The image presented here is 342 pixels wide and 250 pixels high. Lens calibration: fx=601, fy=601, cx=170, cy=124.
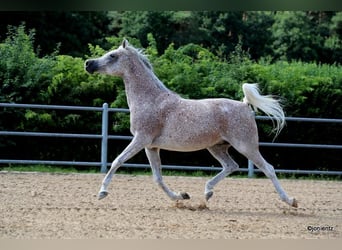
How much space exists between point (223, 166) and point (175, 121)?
0.88m

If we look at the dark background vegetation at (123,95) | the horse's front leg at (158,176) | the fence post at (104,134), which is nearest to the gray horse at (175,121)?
the horse's front leg at (158,176)

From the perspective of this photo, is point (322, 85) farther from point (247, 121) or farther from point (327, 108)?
point (247, 121)

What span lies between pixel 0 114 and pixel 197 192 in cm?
472

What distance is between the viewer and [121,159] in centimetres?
646

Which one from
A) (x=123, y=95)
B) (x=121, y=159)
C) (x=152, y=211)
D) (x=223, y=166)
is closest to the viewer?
(x=152, y=211)

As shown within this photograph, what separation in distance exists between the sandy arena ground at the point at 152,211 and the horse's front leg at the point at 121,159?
0.20 metres

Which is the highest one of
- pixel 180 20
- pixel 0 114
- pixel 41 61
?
pixel 180 20

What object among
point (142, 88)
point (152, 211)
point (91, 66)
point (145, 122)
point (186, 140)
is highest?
point (91, 66)

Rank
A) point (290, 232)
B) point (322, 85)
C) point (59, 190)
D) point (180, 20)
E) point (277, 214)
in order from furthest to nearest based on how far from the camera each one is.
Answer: point (180, 20)
point (322, 85)
point (59, 190)
point (277, 214)
point (290, 232)

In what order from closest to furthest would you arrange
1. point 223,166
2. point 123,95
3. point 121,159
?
point 121,159, point 223,166, point 123,95

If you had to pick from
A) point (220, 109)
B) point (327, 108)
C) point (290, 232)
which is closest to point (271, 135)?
point (327, 108)

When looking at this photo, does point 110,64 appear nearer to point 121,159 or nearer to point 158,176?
point 121,159

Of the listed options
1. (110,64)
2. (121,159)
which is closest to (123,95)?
(110,64)

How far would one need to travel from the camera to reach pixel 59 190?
803cm
